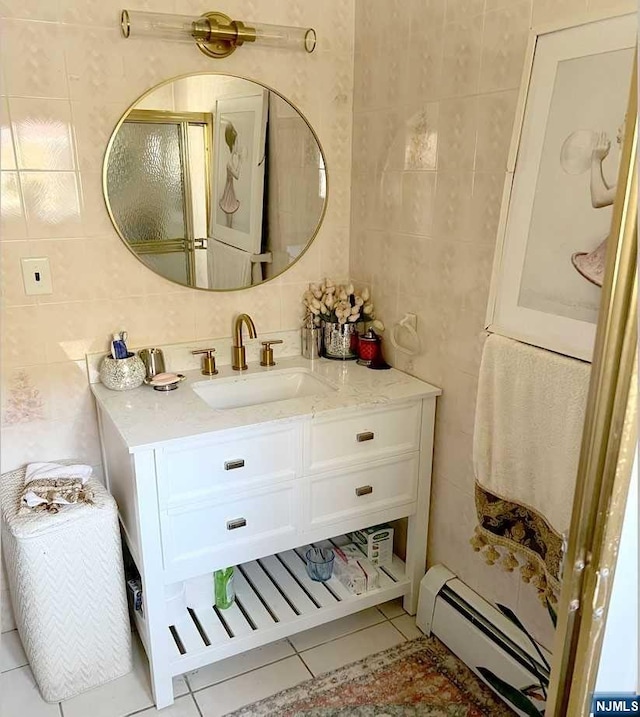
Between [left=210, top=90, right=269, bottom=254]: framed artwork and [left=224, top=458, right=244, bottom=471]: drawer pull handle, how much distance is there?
0.77 m

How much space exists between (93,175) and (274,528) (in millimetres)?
1170

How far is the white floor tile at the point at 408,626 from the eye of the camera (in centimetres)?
204

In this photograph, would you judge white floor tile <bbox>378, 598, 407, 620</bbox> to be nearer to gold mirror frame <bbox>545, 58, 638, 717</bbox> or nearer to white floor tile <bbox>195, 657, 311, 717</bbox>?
white floor tile <bbox>195, 657, 311, 717</bbox>

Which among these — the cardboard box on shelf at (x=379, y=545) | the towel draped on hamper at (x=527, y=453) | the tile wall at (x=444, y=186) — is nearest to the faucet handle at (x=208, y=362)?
the tile wall at (x=444, y=186)

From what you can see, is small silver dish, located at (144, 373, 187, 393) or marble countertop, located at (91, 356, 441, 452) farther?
small silver dish, located at (144, 373, 187, 393)

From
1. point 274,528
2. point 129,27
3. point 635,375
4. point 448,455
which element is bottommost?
point 274,528

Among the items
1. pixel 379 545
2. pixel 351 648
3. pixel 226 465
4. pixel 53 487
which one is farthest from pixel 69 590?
pixel 379 545

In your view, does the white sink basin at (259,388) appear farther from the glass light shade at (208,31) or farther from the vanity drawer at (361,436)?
the glass light shade at (208,31)

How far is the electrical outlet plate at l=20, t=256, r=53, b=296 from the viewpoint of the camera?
5.95 feet

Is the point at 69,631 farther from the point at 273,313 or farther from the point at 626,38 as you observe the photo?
the point at 626,38

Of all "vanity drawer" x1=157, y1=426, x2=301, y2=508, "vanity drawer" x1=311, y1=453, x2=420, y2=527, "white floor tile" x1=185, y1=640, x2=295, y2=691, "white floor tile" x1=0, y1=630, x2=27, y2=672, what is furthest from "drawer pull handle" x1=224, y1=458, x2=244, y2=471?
"white floor tile" x1=0, y1=630, x2=27, y2=672

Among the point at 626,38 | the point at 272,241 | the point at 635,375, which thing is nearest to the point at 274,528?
the point at 272,241

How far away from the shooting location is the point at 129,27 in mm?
1753

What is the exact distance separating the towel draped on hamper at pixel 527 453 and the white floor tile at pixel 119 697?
1.05 meters
